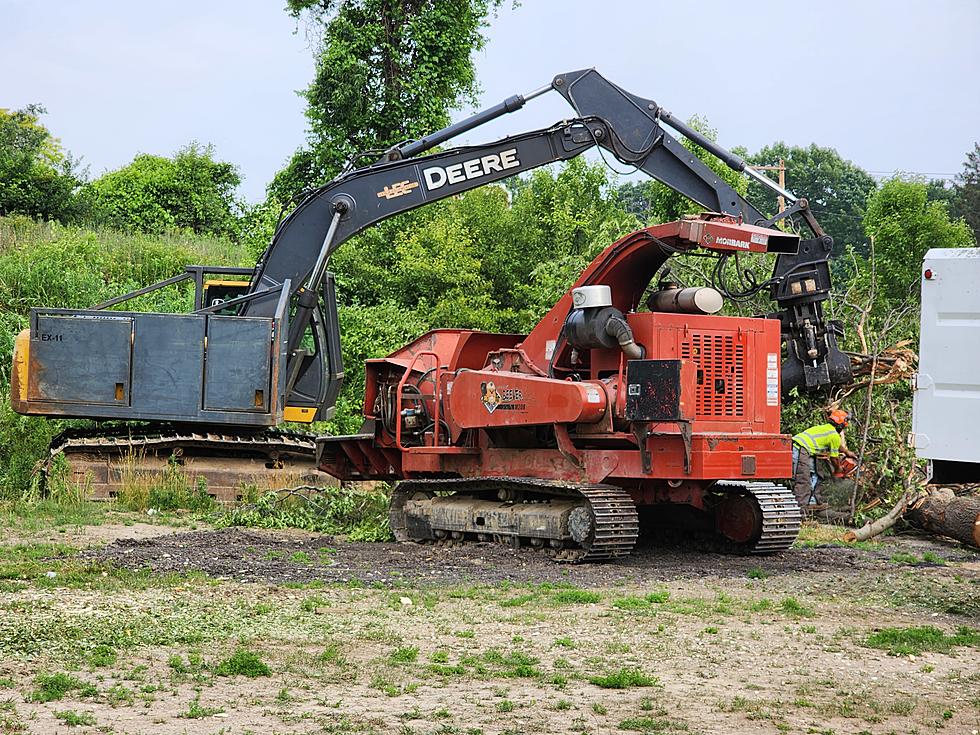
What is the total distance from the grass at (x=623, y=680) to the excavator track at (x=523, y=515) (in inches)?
155

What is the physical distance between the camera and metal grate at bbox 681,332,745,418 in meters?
10.9

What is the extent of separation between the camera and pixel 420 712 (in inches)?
232

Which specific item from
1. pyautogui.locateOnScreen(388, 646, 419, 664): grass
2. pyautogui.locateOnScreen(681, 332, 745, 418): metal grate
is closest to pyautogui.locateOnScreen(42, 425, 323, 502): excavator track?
pyautogui.locateOnScreen(681, 332, 745, 418): metal grate

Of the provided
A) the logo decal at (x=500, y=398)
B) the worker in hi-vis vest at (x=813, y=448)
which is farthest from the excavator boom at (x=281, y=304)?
the worker in hi-vis vest at (x=813, y=448)

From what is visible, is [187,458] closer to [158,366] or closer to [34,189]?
[158,366]

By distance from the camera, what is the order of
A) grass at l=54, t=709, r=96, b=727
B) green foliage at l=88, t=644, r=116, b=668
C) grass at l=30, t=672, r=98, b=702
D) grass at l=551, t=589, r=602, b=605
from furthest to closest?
grass at l=551, t=589, r=602, b=605 → green foliage at l=88, t=644, r=116, b=668 → grass at l=30, t=672, r=98, b=702 → grass at l=54, t=709, r=96, b=727

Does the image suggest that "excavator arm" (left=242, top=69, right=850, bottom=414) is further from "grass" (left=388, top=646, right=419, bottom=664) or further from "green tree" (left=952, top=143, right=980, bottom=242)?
"green tree" (left=952, top=143, right=980, bottom=242)

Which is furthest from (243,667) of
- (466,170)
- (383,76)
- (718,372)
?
(383,76)

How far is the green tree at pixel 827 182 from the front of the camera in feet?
190

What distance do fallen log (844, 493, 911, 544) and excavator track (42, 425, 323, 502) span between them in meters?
6.54

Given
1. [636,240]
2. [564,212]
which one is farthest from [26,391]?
[564,212]

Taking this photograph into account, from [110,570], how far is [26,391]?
463 centimetres

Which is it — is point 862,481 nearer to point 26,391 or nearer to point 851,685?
point 851,685

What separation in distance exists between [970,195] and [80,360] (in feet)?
153
